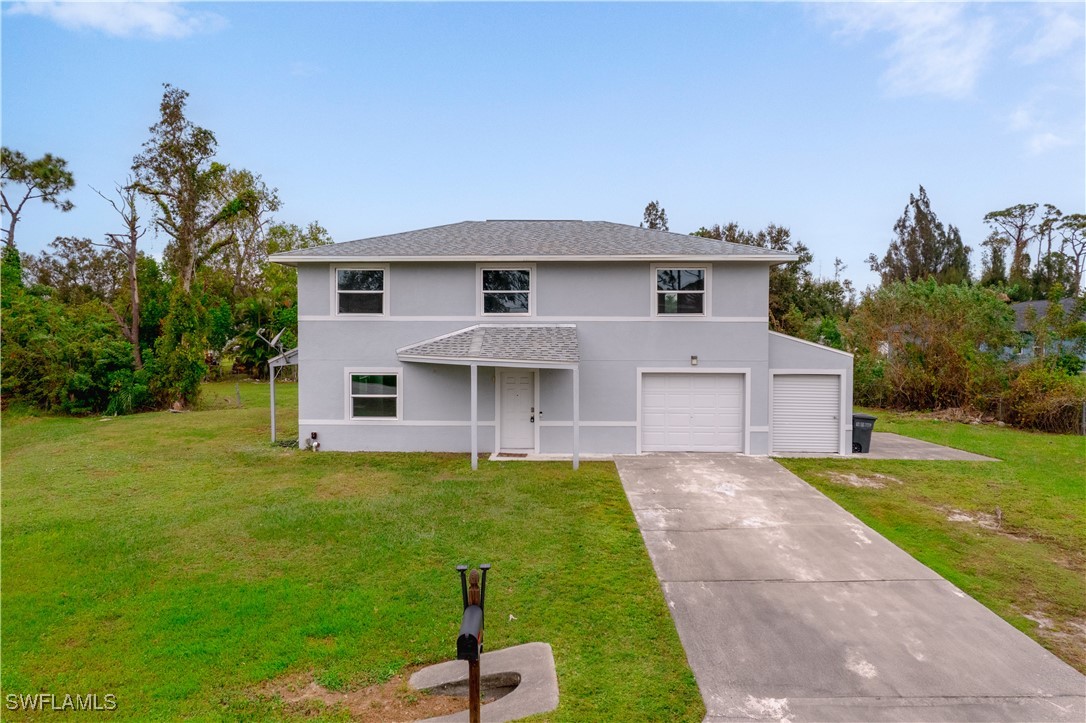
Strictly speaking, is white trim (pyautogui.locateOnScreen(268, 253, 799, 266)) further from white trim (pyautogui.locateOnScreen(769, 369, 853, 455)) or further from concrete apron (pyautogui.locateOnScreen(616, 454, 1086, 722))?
concrete apron (pyautogui.locateOnScreen(616, 454, 1086, 722))

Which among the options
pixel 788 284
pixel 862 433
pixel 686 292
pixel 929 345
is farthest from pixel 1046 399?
pixel 788 284

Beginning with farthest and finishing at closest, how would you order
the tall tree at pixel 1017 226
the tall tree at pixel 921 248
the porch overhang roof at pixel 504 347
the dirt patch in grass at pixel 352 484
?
the tall tree at pixel 1017 226
the tall tree at pixel 921 248
the porch overhang roof at pixel 504 347
the dirt patch in grass at pixel 352 484

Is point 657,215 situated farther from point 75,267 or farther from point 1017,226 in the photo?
point 75,267

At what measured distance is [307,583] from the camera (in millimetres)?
5496

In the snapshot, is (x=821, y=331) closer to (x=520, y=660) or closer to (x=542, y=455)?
(x=542, y=455)

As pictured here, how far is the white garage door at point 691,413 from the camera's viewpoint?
11.8 metres

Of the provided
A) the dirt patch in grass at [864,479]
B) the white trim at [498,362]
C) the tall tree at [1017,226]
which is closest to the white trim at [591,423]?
the white trim at [498,362]

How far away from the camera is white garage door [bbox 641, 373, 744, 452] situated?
11781 millimetres

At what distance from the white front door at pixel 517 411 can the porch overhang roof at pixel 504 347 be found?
1.00 metres

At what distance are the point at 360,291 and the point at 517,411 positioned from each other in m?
4.77

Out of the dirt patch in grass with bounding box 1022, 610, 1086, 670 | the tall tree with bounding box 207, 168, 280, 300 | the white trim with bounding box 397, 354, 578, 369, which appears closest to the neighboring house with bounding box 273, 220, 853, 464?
the white trim with bounding box 397, 354, 578, 369

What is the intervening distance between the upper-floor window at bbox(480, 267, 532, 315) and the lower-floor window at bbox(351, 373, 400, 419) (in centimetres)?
290

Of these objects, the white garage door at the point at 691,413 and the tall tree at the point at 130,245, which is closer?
the white garage door at the point at 691,413

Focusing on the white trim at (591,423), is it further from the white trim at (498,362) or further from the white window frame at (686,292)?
the white window frame at (686,292)
